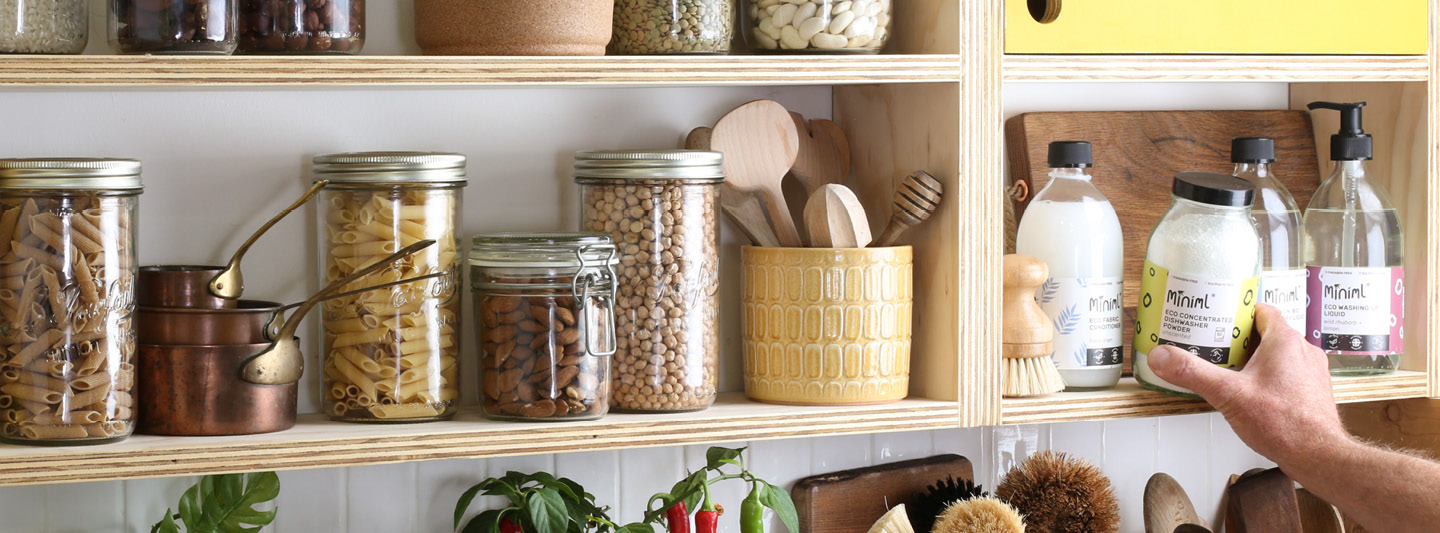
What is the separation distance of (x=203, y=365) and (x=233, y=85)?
0.21 metres

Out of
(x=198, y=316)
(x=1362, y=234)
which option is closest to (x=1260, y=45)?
(x=1362, y=234)

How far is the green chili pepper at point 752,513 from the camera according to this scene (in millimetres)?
1160

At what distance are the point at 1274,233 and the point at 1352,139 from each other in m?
0.12

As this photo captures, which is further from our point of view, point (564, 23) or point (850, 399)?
point (850, 399)

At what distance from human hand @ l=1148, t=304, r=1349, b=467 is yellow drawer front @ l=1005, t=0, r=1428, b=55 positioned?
26 centimetres

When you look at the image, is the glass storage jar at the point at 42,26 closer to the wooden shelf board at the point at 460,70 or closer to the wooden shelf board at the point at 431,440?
the wooden shelf board at the point at 460,70

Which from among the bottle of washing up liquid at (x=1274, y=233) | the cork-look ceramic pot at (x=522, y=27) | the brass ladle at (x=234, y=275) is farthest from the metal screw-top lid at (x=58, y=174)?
the bottle of washing up liquid at (x=1274, y=233)

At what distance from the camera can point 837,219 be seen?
1048mm

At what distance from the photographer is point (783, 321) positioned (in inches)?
41.9

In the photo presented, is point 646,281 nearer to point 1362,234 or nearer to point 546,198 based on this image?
point 546,198

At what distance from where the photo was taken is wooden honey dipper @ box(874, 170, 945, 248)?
1046mm

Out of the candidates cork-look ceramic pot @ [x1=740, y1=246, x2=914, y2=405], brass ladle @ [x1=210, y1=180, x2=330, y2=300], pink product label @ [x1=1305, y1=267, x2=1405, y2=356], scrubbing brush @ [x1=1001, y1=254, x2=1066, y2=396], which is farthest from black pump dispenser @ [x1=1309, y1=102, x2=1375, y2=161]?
brass ladle @ [x1=210, y1=180, x2=330, y2=300]

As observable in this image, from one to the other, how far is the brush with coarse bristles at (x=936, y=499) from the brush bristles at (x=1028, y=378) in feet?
0.68

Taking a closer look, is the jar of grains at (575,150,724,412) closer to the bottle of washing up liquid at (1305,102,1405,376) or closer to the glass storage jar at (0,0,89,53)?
the glass storage jar at (0,0,89,53)
